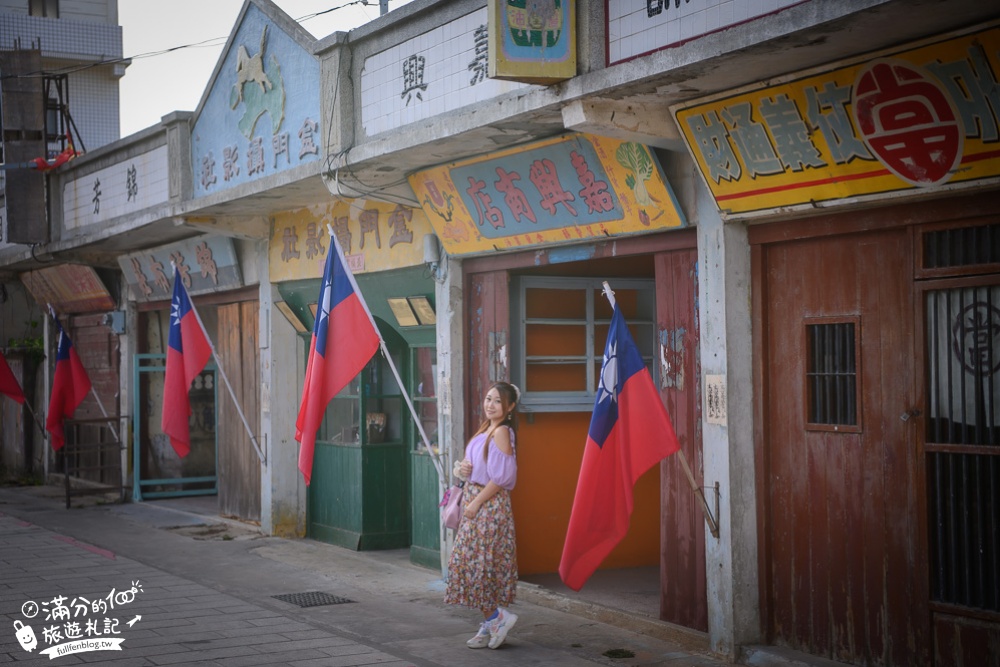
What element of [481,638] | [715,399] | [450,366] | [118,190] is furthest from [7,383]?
[715,399]

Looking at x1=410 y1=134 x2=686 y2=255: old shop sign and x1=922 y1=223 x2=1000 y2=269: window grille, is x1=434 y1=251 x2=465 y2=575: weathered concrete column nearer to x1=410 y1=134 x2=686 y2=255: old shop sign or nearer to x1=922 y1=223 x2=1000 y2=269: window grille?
x1=410 y1=134 x2=686 y2=255: old shop sign

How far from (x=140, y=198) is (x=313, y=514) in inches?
182

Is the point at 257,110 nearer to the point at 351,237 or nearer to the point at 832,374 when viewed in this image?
the point at 351,237

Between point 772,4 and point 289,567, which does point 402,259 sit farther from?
point 772,4

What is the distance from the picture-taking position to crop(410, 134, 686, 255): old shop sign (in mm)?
7918

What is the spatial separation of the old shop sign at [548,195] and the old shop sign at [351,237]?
2.12 feet

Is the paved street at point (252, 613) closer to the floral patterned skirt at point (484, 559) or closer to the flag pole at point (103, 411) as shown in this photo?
the floral patterned skirt at point (484, 559)

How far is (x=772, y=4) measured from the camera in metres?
5.84

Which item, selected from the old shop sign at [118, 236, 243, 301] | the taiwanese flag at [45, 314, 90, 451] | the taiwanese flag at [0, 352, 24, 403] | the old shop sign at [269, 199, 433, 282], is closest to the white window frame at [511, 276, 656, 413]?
the old shop sign at [269, 199, 433, 282]

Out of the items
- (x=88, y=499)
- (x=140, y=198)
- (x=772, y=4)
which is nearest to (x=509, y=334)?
(x=772, y=4)

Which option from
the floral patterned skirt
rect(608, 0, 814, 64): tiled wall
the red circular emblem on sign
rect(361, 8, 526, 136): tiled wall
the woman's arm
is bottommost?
the floral patterned skirt

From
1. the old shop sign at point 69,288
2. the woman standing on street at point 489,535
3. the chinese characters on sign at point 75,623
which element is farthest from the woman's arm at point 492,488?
the old shop sign at point 69,288

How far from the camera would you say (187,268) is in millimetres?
15234

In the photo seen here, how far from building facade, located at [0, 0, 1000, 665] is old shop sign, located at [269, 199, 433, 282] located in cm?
5
